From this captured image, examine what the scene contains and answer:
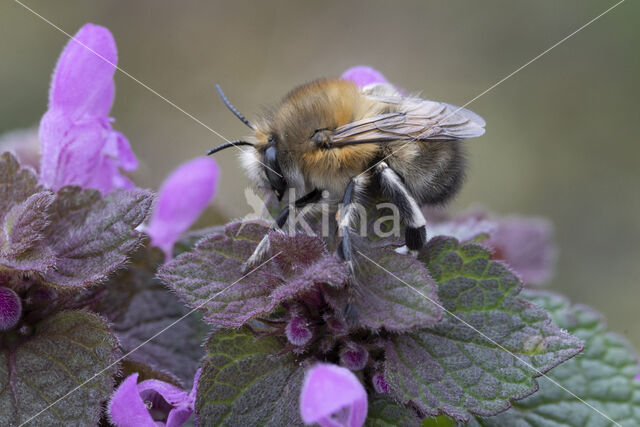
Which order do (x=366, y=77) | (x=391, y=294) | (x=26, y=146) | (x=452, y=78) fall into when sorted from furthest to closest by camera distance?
(x=452, y=78) → (x=26, y=146) → (x=366, y=77) → (x=391, y=294)

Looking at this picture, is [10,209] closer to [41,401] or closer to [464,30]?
[41,401]

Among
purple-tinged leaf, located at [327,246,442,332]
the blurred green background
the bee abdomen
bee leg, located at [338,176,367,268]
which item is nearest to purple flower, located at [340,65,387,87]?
the bee abdomen

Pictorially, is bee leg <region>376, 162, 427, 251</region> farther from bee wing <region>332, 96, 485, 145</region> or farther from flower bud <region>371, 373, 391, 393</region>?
flower bud <region>371, 373, 391, 393</region>

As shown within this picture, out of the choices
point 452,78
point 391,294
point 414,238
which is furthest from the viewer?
point 452,78

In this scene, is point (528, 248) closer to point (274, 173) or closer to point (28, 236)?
point (274, 173)

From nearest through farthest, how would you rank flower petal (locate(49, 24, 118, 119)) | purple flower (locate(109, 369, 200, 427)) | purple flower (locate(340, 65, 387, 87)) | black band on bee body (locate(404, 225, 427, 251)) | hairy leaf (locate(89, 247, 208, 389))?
purple flower (locate(109, 369, 200, 427)) < black band on bee body (locate(404, 225, 427, 251)) < hairy leaf (locate(89, 247, 208, 389)) < flower petal (locate(49, 24, 118, 119)) < purple flower (locate(340, 65, 387, 87))

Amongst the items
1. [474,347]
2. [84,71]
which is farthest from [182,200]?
[474,347]
